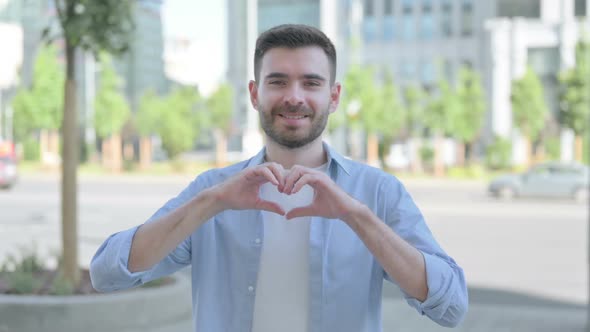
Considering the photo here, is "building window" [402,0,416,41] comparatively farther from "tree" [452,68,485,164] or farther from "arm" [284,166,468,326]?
"arm" [284,166,468,326]

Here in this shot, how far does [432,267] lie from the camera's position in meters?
1.95

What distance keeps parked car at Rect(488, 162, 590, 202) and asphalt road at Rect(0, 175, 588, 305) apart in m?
0.80

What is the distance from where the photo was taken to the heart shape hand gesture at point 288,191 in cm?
188

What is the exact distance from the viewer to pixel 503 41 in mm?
55656

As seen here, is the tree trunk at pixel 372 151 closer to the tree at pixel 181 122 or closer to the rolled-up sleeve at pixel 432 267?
the tree at pixel 181 122

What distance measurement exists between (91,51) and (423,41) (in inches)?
2337

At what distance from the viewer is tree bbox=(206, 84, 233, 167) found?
47.1 metres

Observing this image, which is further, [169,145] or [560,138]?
[560,138]

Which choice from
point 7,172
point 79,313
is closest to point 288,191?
point 79,313

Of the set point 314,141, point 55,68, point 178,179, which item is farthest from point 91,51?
point 55,68

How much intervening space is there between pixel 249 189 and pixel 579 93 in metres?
40.8

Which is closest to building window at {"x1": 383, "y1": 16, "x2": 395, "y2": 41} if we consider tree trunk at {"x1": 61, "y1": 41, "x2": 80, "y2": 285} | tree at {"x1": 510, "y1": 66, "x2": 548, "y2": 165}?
tree at {"x1": 510, "y1": 66, "x2": 548, "y2": 165}

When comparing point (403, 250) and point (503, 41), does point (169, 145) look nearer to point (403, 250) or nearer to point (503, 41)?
point (503, 41)

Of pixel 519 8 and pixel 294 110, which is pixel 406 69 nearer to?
pixel 519 8
